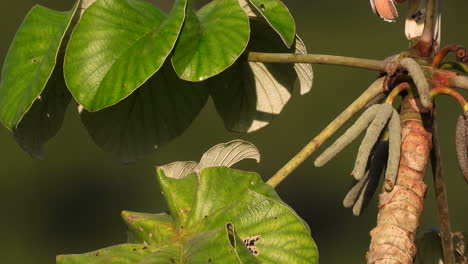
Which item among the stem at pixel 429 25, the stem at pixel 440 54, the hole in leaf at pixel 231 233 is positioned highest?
the stem at pixel 429 25

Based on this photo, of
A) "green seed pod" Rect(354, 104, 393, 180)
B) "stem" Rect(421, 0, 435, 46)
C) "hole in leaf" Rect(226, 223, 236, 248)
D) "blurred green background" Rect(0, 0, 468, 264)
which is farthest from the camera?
"blurred green background" Rect(0, 0, 468, 264)

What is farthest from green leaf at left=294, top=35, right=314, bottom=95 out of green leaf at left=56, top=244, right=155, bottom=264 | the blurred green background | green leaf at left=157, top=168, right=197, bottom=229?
the blurred green background

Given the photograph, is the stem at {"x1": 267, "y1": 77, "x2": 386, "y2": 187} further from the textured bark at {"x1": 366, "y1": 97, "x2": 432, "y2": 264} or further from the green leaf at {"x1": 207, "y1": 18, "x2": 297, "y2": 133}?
the green leaf at {"x1": 207, "y1": 18, "x2": 297, "y2": 133}

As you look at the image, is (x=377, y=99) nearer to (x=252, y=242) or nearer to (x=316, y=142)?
(x=316, y=142)

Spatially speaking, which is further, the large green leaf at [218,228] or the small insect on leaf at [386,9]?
the small insect on leaf at [386,9]

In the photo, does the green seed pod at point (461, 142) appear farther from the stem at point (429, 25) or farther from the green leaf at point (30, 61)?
the green leaf at point (30, 61)

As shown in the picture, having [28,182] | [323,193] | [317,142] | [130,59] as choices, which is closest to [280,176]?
[317,142]

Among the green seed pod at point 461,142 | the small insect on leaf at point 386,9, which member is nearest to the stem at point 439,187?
the green seed pod at point 461,142

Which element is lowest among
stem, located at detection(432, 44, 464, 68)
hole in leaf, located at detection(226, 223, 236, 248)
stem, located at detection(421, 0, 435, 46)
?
hole in leaf, located at detection(226, 223, 236, 248)
